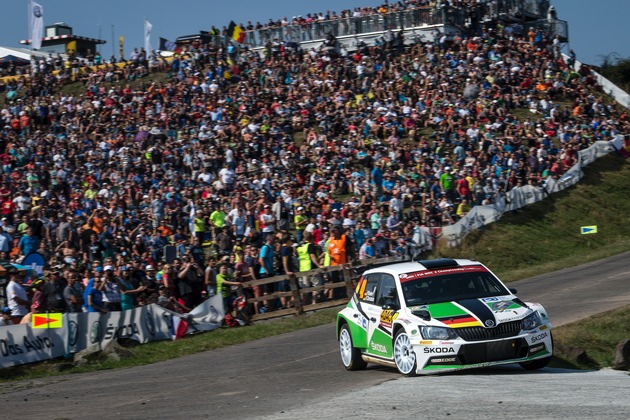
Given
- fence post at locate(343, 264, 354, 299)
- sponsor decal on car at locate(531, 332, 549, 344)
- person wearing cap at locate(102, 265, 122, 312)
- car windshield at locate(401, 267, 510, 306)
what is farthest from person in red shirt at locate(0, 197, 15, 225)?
sponsor decal on car at locate(531, 332, 549, 344)

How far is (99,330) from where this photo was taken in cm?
1841

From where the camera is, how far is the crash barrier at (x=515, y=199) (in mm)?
29359

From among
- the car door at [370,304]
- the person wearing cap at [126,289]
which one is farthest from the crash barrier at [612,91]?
the car door at [370,304]

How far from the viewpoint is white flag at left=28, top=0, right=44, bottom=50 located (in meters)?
49.4

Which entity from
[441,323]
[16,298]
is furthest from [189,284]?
A: [441,323]

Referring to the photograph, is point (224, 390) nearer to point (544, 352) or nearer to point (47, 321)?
point (544, 352)

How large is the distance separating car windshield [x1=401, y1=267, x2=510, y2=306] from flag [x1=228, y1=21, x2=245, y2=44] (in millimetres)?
35676

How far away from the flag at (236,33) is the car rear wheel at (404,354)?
36.4 m

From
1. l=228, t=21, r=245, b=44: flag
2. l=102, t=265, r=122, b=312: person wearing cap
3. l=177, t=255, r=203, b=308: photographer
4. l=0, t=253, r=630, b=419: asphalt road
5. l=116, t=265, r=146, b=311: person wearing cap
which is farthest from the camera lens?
l=228, t=21, r=245, b=44: flag

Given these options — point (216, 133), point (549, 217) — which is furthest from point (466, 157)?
point (216, 133)

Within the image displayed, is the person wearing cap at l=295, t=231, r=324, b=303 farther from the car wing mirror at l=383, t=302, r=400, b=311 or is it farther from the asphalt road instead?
the car wing mirror at l=383, t=302, r=400, b=311

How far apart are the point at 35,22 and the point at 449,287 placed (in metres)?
42.3

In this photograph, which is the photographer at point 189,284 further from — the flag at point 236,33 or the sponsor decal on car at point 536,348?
the flag at point 236,33

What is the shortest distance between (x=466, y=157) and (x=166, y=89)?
1414 cm
